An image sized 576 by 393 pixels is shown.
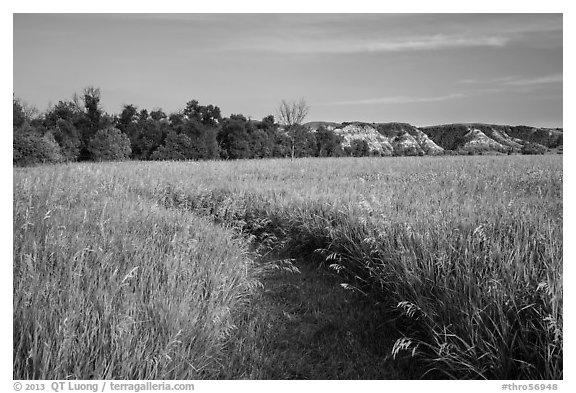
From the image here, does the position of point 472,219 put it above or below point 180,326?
above

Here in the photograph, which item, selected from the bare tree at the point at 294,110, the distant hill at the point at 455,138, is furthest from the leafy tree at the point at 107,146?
the distant hill at the point at 455,138

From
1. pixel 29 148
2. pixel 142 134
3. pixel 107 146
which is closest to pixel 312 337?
pixel 29 148

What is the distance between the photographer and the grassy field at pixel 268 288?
2.72 m

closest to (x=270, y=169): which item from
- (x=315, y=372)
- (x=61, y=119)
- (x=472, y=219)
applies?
(x=61, y=119)

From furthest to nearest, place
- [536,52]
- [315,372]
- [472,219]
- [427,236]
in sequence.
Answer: [472,219]
[427,236]
[536,52]
[315,372]

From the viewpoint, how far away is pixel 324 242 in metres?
6.29

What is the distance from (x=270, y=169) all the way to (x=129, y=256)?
11.5 metres

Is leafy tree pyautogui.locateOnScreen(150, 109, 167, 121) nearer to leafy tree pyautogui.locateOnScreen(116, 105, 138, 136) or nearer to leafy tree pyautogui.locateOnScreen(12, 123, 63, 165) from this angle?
leafy tree pyautogui.locateOnScreen(116, 105, 138, 136)

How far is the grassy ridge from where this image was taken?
8.31 ft

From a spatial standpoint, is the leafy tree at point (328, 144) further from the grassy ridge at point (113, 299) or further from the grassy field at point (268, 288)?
the grassy ridge at point (113, 299)

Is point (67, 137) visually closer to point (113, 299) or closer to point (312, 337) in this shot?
point (113, 299)

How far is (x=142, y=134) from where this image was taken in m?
24.9

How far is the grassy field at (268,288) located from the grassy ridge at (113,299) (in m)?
0.02
